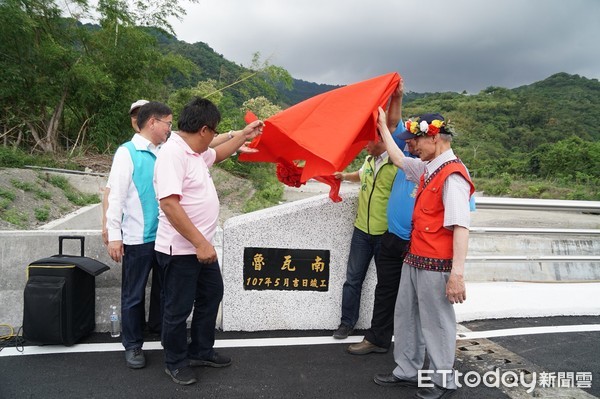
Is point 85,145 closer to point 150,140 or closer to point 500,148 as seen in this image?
point 150,140

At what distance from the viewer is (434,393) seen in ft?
8.76

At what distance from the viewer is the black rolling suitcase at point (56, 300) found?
2979mm

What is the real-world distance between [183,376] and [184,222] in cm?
104

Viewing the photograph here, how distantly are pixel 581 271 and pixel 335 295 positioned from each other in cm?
696

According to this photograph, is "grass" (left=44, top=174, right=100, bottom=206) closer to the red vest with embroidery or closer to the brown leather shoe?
the brown leather shoe

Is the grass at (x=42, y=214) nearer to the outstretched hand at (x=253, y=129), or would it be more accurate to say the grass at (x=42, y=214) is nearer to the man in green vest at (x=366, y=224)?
the outstretched hand at (x=253, y=129)

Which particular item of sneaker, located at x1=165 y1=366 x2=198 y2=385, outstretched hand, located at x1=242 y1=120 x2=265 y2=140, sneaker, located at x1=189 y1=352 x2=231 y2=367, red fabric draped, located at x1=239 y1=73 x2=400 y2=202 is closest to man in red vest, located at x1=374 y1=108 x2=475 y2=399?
red fabric draped, located at x1=239 y1=73 x2=400 y2=202

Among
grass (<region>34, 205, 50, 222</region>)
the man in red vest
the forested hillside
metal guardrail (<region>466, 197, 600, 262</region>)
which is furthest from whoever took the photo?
the forested hillside

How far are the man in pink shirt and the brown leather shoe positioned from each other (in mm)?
1194

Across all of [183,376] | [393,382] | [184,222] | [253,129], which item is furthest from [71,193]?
[393,382]

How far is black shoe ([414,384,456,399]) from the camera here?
2656mm

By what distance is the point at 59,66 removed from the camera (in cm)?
1118

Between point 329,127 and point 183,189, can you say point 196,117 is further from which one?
point 329,127

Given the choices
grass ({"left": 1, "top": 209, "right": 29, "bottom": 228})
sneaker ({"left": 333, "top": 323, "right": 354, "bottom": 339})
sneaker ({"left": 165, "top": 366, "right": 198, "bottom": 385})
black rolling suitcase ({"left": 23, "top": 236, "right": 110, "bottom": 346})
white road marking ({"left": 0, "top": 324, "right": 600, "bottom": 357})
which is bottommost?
sneaker ({"left": 165, "top": 366, "right": 198, "bottom": 385})
